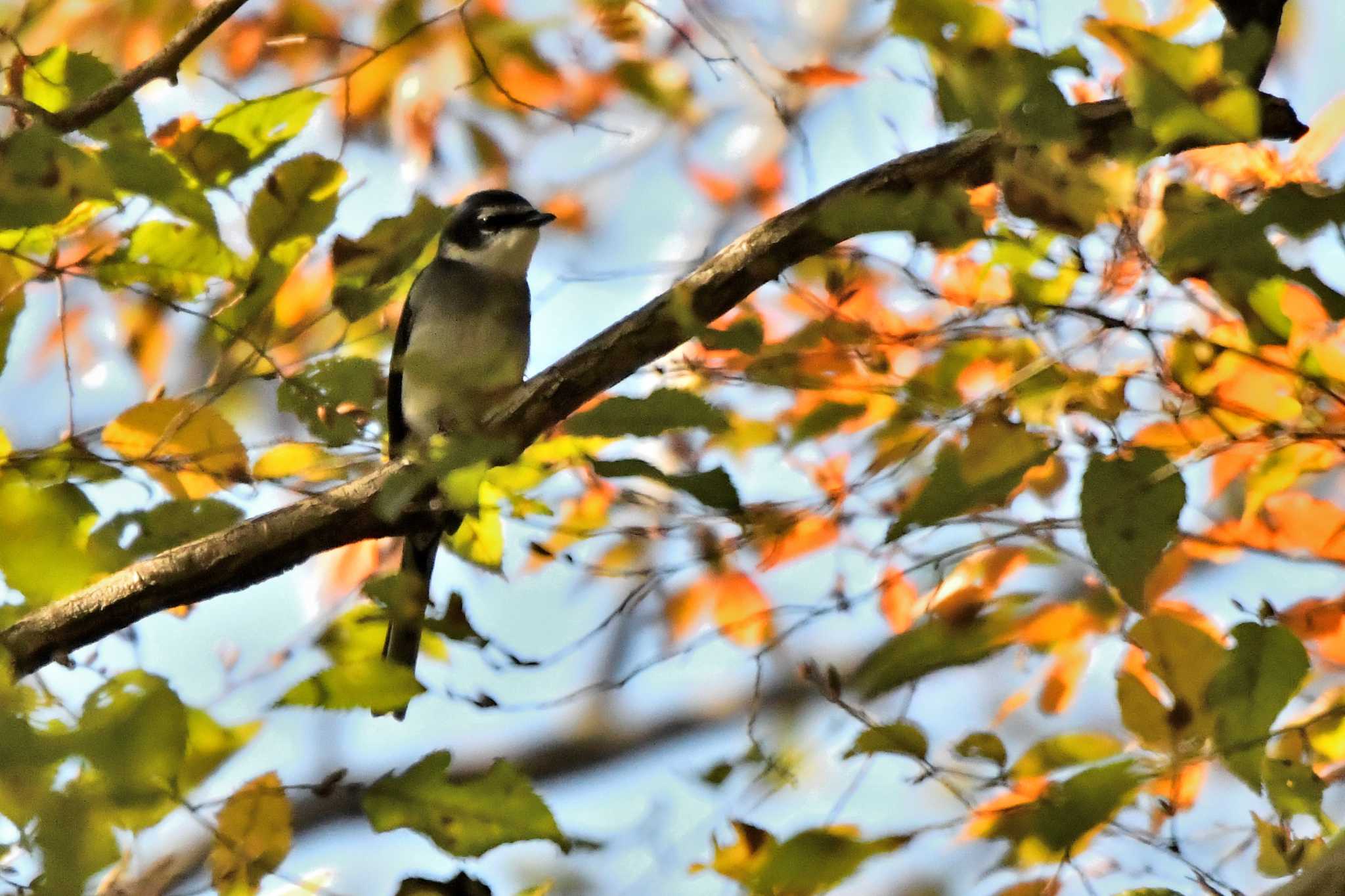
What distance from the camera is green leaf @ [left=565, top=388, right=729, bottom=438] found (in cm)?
170

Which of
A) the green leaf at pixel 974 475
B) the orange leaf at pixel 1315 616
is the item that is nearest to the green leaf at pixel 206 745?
the green leaf at pixel 974 475

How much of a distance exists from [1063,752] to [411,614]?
3.36 feet

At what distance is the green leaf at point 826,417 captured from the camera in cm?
224

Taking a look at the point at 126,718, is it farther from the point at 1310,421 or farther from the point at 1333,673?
the point at 1333,673

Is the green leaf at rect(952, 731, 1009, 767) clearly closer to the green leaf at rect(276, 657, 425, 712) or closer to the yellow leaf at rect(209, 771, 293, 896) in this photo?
the green leaf at rect(276, 657, 425, 712)

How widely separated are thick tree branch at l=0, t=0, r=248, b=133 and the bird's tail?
3.56ft

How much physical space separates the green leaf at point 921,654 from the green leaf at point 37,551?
1140 millimetres

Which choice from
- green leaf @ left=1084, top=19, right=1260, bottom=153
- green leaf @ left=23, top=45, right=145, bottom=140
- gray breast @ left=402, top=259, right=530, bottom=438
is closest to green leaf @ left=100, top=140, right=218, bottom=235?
green leaf @ left=23, top=45, right=145, bottom=140

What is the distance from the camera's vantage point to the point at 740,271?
2.75m

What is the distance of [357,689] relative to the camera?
187cm

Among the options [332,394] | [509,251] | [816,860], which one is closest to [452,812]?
[816,860]

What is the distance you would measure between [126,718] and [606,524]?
1309 millimetres

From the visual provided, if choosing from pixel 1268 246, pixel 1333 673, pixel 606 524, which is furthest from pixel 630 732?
pixel 1268 246

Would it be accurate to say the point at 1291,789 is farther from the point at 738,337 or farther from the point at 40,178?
the point at 40,178
